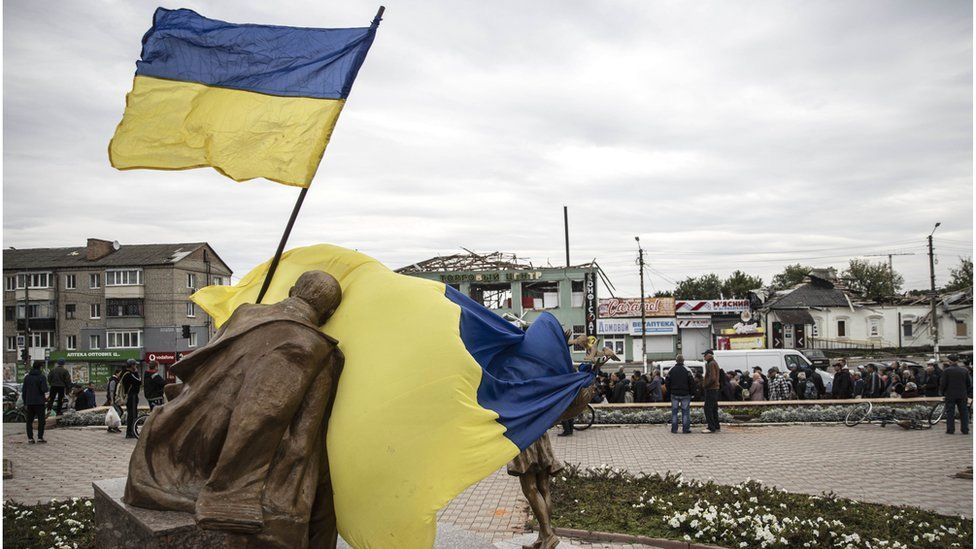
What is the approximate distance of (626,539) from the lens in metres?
7.25

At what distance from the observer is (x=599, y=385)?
68.7 ft

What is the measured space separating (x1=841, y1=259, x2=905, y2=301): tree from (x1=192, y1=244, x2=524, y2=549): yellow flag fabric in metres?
77.7

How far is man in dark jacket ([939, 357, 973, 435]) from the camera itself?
14.1 meters

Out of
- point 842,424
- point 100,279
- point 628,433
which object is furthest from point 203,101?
point 100,279

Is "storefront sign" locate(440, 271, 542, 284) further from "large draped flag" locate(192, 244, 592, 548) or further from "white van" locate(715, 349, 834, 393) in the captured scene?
"large draped flag" locate(192, 244, 592, 548)

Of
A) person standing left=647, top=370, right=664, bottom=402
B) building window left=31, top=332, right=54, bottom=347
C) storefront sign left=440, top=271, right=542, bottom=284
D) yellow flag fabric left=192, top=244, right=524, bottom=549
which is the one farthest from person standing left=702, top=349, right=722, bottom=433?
building window left=31, top=332, right=54, bottom=347

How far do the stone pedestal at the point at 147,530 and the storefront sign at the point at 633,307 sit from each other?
4783cm

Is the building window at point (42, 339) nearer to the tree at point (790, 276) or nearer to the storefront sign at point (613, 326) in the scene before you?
the storefront sign at point (613, 326)

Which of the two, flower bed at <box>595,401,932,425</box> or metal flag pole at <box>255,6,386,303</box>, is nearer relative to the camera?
metal flag pole at <box>255,6,386,303</box>

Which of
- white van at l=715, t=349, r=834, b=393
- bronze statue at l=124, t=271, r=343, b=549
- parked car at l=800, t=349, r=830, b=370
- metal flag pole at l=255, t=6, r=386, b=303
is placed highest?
metal flag pole at l=255, t=6, r=386, b=303

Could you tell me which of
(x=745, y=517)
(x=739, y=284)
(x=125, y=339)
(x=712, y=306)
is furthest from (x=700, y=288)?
(x=745, y=517)

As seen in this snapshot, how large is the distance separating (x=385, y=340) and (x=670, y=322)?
48.2 m

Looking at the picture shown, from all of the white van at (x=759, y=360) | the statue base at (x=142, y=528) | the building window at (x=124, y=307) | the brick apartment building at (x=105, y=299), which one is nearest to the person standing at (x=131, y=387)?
the statue base at (x=142, y=528)

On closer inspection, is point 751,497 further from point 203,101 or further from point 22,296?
point 22,296
